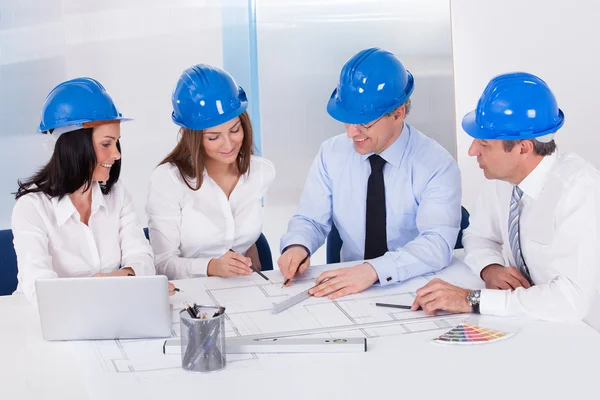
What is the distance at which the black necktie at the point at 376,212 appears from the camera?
3197 millimetres

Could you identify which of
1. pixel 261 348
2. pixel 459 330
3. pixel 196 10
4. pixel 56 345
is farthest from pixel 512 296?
pixel 196 10

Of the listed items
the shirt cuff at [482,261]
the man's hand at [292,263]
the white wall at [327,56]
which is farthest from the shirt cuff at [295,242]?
the white wall at [327,56]

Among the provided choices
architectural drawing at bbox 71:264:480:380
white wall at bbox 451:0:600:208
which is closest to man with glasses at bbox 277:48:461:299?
architectural drawing at bbox 71:264:480:380

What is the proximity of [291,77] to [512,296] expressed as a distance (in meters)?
3.56

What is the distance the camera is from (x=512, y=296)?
2.31 metres

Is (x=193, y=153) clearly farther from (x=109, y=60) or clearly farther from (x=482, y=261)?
(x=109, y=60)

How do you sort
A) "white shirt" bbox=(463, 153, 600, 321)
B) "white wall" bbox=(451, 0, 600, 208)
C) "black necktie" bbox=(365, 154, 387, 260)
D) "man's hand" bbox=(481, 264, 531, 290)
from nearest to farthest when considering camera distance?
"white shirt" bbox=(463, 153, 600, 321)
"man's hand" bbox=(481, 264, 531, 290)
"black necktie" bbox=(365, 154, 387, 260)
"white wall" bbox=(451, 0, 600, 208)

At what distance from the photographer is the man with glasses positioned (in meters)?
2.89

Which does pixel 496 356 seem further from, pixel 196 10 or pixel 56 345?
pixel 196 10

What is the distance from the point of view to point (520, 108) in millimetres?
2395

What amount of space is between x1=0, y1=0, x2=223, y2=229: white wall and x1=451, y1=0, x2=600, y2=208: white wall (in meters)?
1.85

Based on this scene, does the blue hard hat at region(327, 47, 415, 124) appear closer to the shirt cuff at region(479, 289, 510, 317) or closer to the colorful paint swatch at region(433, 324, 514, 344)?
the shirt cuff at region(479, 289, 510, 317)

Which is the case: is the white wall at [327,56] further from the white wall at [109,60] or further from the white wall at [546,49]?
the white wall at [109,60]

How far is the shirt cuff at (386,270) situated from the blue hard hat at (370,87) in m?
0.64
